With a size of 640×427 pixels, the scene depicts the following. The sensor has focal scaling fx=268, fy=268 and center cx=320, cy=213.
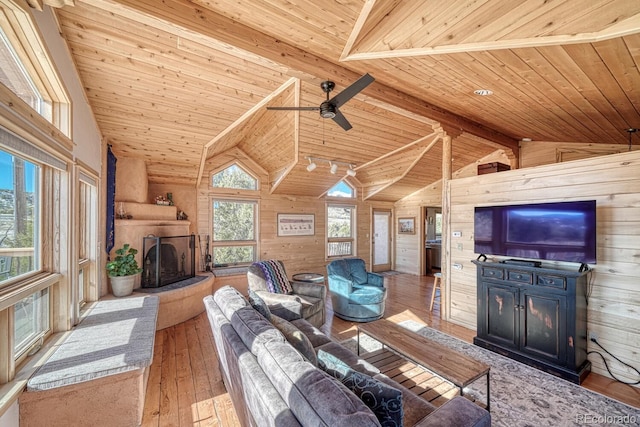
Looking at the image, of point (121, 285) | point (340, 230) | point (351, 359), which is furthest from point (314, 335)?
point (340, 230)

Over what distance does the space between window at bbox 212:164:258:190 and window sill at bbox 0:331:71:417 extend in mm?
3854

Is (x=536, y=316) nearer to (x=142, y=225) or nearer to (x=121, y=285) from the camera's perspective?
(x=121, y=285)

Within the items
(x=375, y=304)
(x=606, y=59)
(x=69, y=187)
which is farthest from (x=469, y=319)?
(x=69, y=187)

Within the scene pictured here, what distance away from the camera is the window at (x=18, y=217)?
1739mm

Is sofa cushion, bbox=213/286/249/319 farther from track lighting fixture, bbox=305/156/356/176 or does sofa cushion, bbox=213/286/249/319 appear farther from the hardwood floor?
track lighting fixture, bbox=305/156/356/176

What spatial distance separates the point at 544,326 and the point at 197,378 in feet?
11.9

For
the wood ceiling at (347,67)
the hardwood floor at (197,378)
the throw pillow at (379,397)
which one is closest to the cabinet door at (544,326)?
the hardwood floor at (197,378)

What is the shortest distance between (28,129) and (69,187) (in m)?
0.87

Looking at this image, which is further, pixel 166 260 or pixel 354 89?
pixel 166 260

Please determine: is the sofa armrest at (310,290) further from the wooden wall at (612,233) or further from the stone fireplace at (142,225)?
the wooden wall at (612,233)

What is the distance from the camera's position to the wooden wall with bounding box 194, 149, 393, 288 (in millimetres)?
5629

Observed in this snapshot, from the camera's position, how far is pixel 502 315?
3.17 m

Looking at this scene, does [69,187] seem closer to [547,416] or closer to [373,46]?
[373,46]

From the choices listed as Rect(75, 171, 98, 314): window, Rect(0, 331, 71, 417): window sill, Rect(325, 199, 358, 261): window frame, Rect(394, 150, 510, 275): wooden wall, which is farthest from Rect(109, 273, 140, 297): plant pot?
Rect(394, 150, 510, 275): wooden wall
